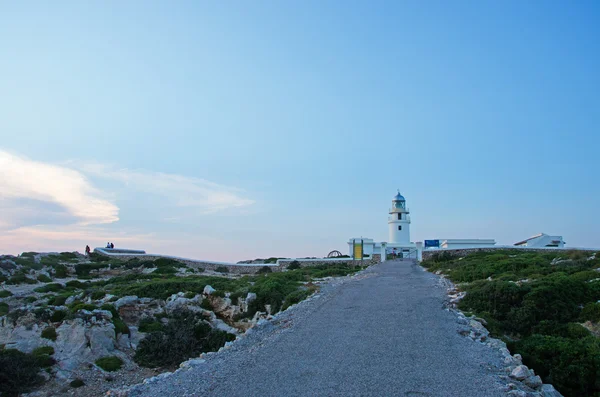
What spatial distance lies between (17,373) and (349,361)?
26.0ft

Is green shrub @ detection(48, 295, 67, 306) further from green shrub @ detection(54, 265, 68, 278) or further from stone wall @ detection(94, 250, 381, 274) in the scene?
stone wall @ detection(94, 250, 381, 274)

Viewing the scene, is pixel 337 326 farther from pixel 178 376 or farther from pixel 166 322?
pixel 166 322

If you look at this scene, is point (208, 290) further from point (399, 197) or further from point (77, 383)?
point (399, 197)

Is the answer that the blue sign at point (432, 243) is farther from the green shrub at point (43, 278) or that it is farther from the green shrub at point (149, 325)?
the green shrub at point (149, 325)

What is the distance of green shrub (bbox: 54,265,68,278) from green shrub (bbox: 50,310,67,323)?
16.4 metres

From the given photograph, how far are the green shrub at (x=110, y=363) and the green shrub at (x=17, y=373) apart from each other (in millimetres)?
1480

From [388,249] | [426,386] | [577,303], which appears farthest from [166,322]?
[388,249]

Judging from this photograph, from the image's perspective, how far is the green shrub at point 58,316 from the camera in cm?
1389

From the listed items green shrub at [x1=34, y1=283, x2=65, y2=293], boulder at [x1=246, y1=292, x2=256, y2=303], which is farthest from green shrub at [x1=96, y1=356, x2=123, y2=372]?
green shrub at [x1=34, y1=283, x2=65, y2=293]

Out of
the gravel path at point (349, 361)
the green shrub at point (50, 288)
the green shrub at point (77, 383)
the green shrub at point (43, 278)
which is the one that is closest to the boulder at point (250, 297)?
the gravel path at point (349, 361)

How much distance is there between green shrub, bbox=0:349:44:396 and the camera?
974 centimetres

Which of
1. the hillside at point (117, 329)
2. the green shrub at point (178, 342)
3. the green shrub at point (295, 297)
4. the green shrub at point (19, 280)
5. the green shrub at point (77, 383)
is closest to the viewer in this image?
the green shrub at point (77, 383)

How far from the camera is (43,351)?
11789 millimetres

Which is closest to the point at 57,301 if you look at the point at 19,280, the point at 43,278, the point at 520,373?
the point at 19,280
